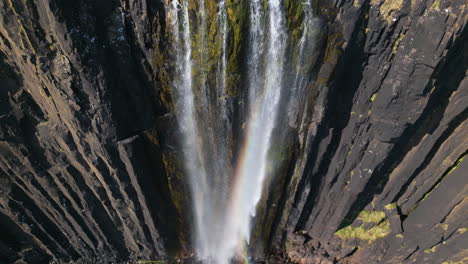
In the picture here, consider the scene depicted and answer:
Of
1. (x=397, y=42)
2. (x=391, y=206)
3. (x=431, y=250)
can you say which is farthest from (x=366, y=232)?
(x=397, y=42)

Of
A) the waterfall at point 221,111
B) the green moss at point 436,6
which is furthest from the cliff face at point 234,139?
the waterfall at point 221,111

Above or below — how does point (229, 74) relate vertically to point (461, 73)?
above

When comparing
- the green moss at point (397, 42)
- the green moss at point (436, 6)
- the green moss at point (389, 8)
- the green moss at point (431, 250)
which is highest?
the green moss at point (389, 8)

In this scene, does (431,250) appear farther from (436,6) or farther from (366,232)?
(436,6)

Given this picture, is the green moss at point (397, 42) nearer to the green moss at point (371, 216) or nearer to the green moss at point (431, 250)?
the green moss at point (371, 216)

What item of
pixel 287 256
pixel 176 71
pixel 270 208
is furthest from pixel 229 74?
pixel 287 256

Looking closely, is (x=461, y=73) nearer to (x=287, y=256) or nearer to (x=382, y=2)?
(x=382, y=2)

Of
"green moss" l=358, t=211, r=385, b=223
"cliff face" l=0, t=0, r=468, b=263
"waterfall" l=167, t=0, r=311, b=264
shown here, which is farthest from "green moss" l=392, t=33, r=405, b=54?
"green moss" l=358, t=211, r=385, b=223
